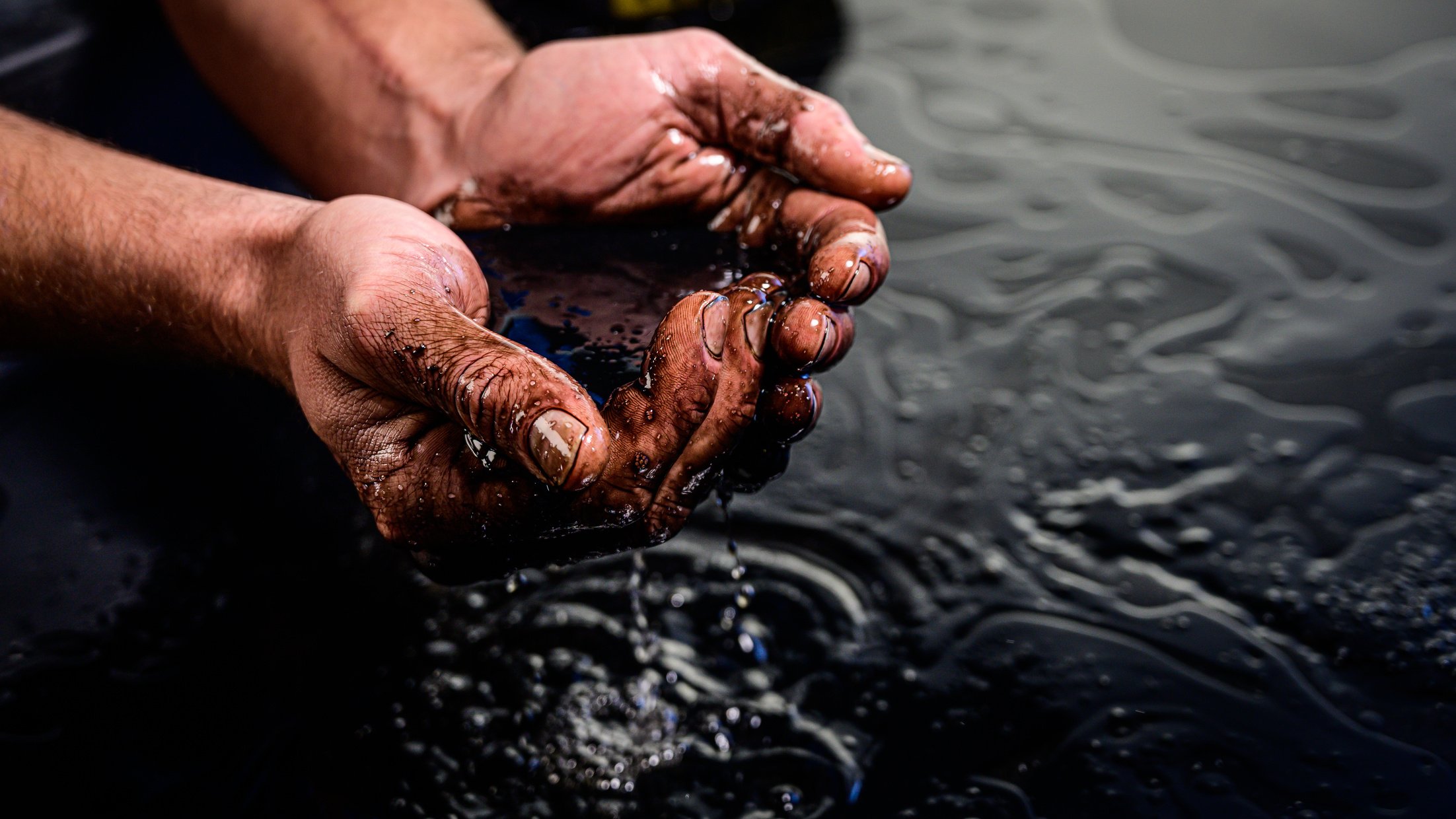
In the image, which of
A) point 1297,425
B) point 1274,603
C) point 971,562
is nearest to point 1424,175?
point 1297,425

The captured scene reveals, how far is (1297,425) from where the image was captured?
1729mm

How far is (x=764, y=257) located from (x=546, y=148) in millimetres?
371

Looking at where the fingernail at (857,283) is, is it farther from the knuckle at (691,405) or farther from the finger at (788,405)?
the knuckle at (691,405)

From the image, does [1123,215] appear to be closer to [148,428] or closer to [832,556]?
[832,556]

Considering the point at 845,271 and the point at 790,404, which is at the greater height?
the point at 845,271

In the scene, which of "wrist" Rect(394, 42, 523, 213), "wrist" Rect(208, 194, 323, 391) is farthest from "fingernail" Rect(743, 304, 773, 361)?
"wrist" Rect(394, 42, 523, 213)

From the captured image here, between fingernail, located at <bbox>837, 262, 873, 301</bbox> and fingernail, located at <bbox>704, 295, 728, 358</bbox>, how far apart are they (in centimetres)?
18

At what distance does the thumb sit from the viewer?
92cm

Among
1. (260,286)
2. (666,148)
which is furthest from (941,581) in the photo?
(260,286)

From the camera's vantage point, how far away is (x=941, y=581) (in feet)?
5.07

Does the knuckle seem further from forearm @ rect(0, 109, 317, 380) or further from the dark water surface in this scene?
forearm @ rect(0, 109, 317, 380)

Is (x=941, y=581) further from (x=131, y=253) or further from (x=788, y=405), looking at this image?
(x=131, y=253)

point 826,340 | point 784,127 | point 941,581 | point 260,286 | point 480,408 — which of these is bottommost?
point 941,581

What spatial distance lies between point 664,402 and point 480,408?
195 millimetres
